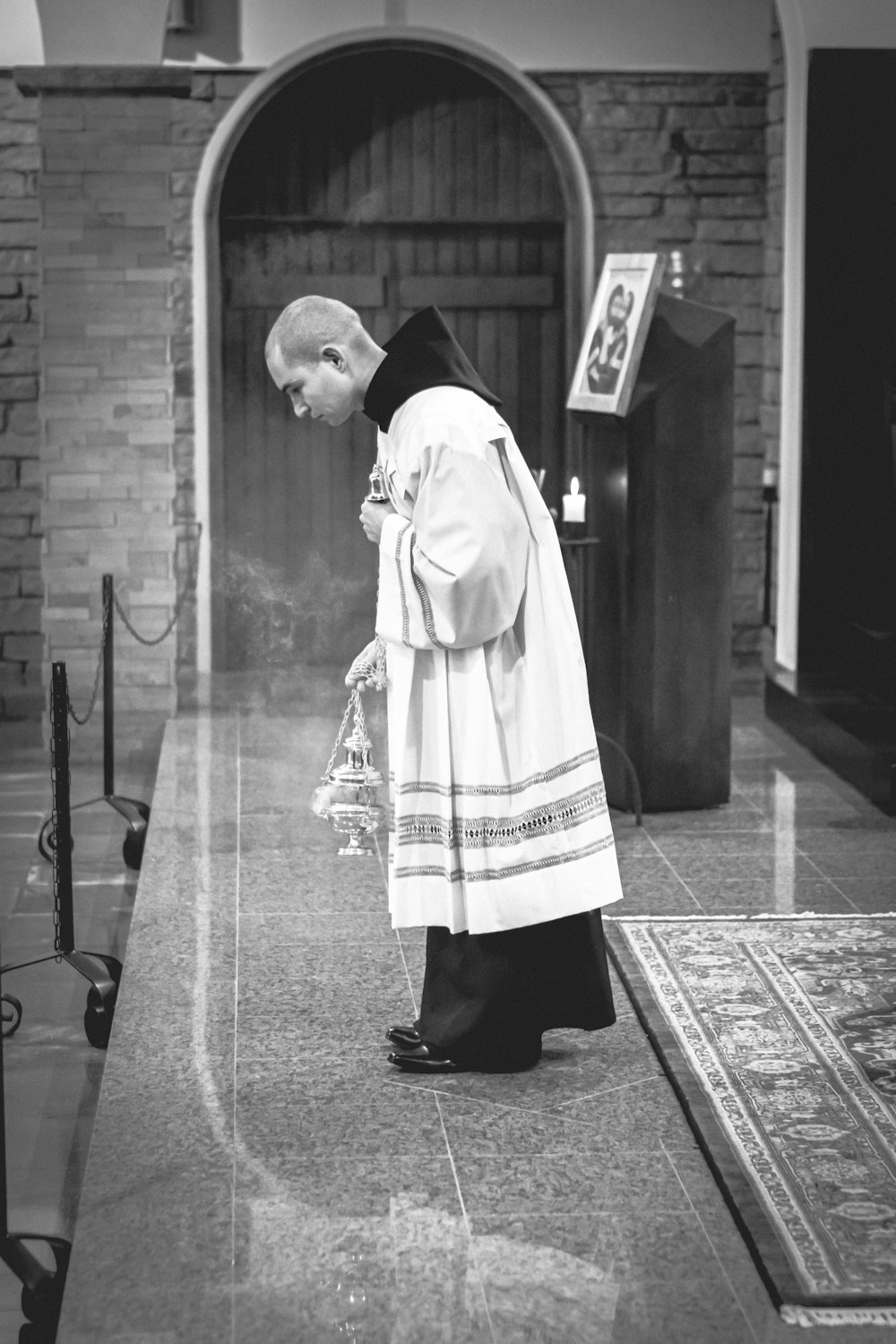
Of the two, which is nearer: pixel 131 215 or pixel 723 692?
pixel 723 692

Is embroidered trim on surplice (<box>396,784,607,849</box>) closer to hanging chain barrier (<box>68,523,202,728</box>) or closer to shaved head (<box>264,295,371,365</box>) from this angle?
shaved head (<box>264,295,371,365</box>)

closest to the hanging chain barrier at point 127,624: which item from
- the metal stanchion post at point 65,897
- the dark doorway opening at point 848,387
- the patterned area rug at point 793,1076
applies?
the metal stanchion post at point 65,897

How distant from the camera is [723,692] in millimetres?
5797

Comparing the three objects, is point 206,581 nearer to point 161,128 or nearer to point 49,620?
point 49,620

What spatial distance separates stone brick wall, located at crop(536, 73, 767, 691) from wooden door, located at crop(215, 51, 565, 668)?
0.90 ft

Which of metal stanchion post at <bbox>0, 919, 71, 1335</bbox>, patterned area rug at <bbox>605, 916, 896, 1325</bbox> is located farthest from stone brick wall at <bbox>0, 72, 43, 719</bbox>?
metal stanchion post at <bbox>0, 919, 71, 1335</bbox>

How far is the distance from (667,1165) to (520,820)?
0.67 metres

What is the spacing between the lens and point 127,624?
6.62m

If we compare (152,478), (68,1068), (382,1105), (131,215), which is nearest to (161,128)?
(131,215)

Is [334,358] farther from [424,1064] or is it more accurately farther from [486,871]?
[424,1064]

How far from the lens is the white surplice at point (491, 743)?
3379mm

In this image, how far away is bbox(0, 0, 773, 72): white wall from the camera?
319 inches

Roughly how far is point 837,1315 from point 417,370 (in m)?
1.79

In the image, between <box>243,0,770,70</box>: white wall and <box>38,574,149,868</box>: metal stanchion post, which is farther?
<box>243,0,770,70</box>: white wall
